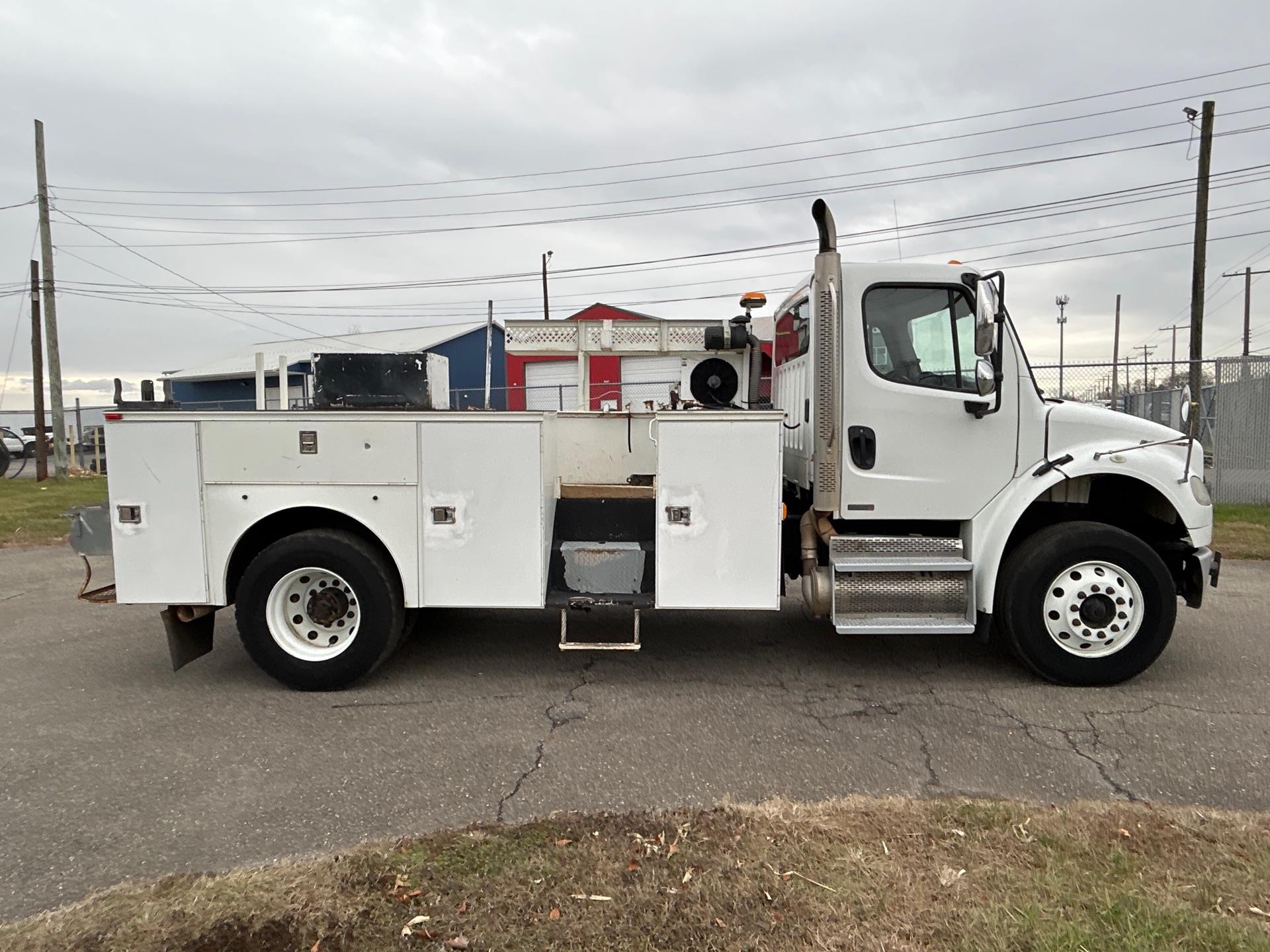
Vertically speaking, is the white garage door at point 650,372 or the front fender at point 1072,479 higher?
the white garage door at point 650,372

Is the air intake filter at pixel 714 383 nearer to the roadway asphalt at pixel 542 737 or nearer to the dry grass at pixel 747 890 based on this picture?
the roadway asphalt at pixel 542 737

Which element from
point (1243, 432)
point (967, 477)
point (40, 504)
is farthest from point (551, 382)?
point (1243, 432)

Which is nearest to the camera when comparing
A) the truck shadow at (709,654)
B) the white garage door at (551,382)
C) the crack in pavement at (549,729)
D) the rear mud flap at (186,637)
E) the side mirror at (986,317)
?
the crack in pavement at (549,729)

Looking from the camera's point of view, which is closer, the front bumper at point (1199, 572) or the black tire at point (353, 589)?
the black tire at point (353, 589)


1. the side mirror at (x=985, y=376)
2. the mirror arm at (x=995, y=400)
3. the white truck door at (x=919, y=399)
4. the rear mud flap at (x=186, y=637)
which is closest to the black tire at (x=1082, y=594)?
the white truck door at (x=919, y=399)

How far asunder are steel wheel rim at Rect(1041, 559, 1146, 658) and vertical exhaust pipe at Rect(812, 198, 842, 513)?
1.46m

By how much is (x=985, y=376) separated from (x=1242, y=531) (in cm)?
816

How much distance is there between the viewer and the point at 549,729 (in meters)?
4.66

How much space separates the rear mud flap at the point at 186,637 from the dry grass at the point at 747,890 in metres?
2.55

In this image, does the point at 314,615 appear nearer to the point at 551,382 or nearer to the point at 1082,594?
the point at 1082,594

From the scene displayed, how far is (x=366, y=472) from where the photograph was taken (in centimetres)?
511

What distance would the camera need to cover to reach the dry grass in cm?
275

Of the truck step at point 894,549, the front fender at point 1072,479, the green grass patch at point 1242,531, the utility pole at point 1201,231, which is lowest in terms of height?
the green grass patch at point 1242,531

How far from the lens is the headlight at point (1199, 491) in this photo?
5246 millimetres
